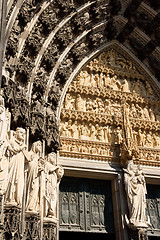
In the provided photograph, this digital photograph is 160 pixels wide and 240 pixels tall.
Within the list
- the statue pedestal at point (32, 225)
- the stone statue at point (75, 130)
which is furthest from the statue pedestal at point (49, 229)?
the stone statue at point (75, 130)

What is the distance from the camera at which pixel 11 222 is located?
487cm

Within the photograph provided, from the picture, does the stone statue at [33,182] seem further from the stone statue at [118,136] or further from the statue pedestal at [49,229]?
the stone statue at [118,136]

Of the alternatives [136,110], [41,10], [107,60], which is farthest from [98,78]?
[41,10]

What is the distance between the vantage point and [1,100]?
5207 millimetres

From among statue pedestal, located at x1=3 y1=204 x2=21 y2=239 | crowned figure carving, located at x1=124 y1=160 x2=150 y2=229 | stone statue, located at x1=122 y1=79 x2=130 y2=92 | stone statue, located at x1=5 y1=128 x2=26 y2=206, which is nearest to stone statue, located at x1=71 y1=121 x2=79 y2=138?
crowned figure carving, located at x1=124 y1=160 x2=150 y2=229

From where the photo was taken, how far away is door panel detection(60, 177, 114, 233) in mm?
6738

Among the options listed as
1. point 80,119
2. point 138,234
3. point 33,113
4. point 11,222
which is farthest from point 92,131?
point 11,222

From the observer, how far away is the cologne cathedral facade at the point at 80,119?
5.55 m

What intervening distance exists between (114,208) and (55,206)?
1627mm

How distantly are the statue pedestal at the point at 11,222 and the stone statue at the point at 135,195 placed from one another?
2.58m

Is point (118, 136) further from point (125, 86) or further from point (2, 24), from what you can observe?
point (2, 24)

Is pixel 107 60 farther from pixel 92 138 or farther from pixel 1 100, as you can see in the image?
pixel 1 100

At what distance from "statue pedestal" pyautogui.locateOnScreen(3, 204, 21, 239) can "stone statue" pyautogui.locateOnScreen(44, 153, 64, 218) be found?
0.91 meters

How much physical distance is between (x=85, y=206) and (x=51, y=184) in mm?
1202
